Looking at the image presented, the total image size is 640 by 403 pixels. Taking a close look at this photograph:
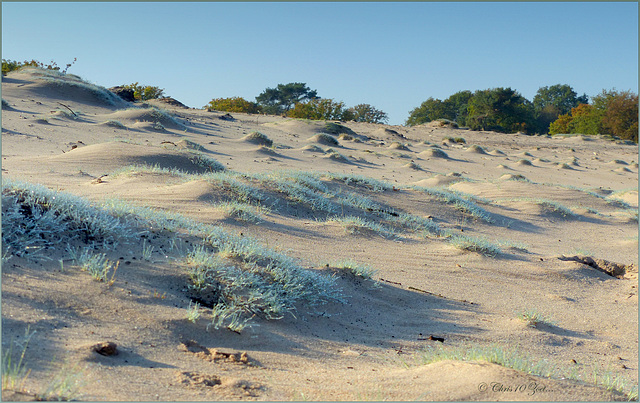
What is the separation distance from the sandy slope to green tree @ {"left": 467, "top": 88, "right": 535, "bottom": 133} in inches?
1128

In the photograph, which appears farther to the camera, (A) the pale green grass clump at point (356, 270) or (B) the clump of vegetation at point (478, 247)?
(B) the clump of vegetation at point (478, 247)

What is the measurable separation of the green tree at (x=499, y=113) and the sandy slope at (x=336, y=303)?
2865 cm

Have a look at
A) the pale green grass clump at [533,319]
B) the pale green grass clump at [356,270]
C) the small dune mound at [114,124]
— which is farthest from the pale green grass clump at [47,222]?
the small dune mound at [114,124]

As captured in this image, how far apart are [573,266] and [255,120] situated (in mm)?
22030

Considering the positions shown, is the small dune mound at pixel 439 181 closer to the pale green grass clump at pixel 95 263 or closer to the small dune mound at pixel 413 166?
the small dune mound at pixel 413 166

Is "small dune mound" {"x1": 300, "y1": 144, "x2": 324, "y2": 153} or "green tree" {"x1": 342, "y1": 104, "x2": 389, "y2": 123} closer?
"small dune mound" {"x1": 300, "y1": 144, "x2": 324, "y2": 153}

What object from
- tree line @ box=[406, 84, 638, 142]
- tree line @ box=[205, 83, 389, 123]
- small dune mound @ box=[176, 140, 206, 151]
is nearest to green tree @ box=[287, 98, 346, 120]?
tree line @ box=[205, 83, 389, 123]

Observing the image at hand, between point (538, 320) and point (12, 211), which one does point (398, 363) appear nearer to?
point (538, 320)

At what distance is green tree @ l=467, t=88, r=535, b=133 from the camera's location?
42562 millimetres

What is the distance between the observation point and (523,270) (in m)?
6.94

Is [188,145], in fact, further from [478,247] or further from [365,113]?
[365,113]

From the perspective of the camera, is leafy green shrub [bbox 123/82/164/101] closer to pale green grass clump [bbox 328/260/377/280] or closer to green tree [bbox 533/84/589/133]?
pale green grass clump [bbox 328/260/377/280]

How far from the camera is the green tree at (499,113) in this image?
42.6 metres

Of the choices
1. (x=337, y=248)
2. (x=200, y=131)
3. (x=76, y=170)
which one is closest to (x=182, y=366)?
(x=337, y=248)
